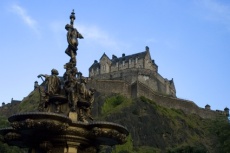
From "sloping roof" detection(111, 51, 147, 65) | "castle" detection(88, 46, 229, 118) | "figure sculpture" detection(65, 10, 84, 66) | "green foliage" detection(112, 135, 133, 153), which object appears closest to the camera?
"figure sculpture" detection(65, 10, 84, 66)

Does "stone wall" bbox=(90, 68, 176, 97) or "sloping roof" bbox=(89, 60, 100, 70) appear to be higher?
"sloping roof" bbox=(89, 60, 100, 70)

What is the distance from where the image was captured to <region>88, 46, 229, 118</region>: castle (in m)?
76.8

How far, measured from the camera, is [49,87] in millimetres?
11258

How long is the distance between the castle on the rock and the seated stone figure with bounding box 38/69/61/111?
235 feet

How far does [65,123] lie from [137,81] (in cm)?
6824

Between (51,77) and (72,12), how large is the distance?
2378 millimetres

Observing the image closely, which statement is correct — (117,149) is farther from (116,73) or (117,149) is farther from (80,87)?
(80,87)

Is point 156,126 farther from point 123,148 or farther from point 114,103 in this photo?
point 123,148

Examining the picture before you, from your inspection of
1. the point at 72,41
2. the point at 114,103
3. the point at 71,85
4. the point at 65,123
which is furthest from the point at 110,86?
the point at 65,123

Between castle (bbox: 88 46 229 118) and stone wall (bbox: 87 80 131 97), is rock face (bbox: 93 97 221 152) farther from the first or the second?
stone wall (bbox: 87 80 131 97)

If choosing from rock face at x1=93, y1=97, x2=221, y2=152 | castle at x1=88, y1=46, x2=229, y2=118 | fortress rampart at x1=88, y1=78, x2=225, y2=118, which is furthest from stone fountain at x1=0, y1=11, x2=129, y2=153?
castle at x1=88, y1=46, x2=229, y2=118

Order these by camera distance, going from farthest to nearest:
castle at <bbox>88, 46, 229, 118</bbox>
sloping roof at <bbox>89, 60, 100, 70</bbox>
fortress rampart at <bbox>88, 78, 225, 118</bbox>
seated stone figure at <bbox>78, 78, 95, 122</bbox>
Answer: sloping roof at <bbox>89, 60, 100, 70</bbox>
castle at <bbox>88, 46, 229, 118</bbox>
fortress rampart at <bbox>88, 78, 225, 118</bbox>
seated stone figure at <bbox>78, 78, 95, 122</bbox>

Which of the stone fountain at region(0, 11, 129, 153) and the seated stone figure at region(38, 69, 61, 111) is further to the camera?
the seated stone figure at region(38, 69, 61, 111)

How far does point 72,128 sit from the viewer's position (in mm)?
10523
